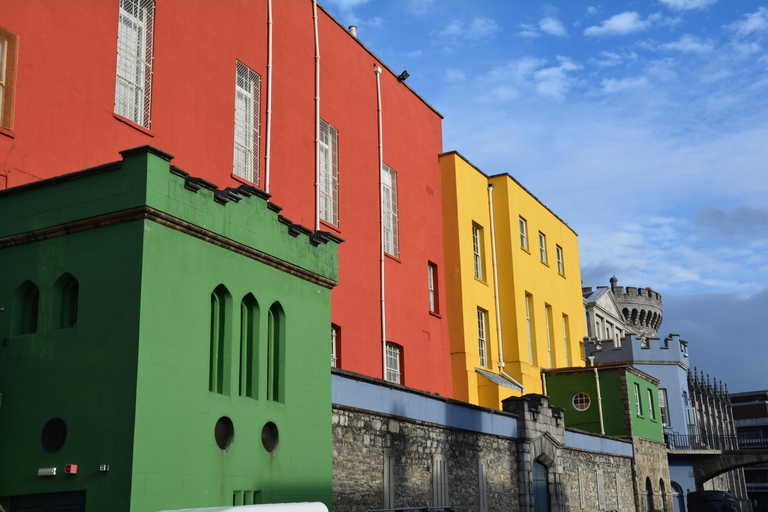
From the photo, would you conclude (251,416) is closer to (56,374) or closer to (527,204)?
(56,374)

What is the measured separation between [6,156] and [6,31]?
198cm

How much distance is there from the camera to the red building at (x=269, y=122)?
552 inches

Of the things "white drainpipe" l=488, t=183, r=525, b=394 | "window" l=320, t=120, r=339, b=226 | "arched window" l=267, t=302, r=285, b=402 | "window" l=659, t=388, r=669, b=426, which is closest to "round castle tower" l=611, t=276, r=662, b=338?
"window" l=659, t=388, r=669, b=426

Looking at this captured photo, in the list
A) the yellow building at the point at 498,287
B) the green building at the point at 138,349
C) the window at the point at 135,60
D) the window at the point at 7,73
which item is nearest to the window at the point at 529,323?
the yellow building at the point at 498,287

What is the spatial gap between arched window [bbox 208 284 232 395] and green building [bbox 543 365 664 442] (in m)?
19.9

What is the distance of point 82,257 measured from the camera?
36.6ft

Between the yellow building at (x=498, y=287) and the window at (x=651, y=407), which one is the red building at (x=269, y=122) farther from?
the window at (x=651, y=407)

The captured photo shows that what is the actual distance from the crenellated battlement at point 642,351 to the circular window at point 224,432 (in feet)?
92.0

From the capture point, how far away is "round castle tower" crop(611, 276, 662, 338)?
57.8 meters

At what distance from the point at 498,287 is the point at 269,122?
40.0 ft

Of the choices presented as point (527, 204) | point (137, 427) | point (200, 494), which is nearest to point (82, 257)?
point (137, 427)

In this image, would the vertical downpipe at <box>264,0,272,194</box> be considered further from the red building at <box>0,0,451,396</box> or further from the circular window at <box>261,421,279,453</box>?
the circular window at <box>261,421,279,453</box>

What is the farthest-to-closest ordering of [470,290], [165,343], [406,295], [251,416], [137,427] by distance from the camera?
[470,290], [406,295], [251,416], [165,343], [137,427]

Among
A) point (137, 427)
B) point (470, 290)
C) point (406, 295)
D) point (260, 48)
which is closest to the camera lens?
point (137, 427)
